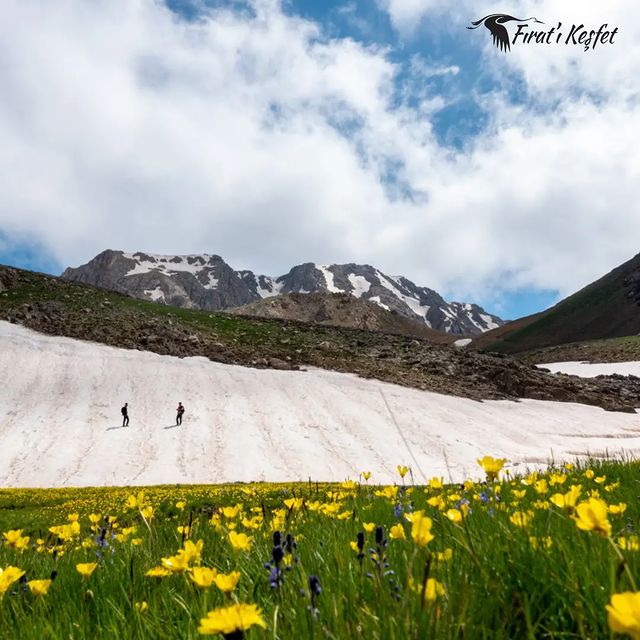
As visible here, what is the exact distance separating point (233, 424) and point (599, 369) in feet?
234

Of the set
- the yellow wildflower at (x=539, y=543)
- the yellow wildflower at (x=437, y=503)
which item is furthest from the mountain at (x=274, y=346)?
the yellow wildflower at (x=539, y=543)

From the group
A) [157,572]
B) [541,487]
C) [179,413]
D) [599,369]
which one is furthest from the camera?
[599,369]

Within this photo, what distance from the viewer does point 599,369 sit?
8206 cm

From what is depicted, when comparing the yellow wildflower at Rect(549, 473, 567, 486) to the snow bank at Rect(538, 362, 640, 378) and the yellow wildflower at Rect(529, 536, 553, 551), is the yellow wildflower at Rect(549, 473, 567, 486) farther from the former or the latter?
the snow bank at Rect(538, 362, 640, 378)

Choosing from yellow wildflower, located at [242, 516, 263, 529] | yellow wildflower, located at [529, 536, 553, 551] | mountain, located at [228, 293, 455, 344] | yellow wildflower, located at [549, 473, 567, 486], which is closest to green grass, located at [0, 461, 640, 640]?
yellow wildflower, located at [529, 536, 553, 551]

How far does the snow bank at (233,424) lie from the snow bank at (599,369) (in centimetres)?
3524

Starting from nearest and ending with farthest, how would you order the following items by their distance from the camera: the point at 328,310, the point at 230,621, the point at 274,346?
the point at 230,621
the point at 274,346
the point at 328,310

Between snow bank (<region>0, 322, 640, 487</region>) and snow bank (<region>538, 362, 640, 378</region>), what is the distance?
3524cm

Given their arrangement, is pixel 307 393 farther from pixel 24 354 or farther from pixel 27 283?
pixel 27 283

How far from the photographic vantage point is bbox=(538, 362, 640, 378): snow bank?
Result: 3054 inches

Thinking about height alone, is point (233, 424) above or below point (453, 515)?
above

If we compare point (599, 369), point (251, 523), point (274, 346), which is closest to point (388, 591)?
point (251, 523)

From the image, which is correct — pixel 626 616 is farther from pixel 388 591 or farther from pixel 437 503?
pixel 437 503

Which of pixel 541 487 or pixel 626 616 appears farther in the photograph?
pixel 541 487
